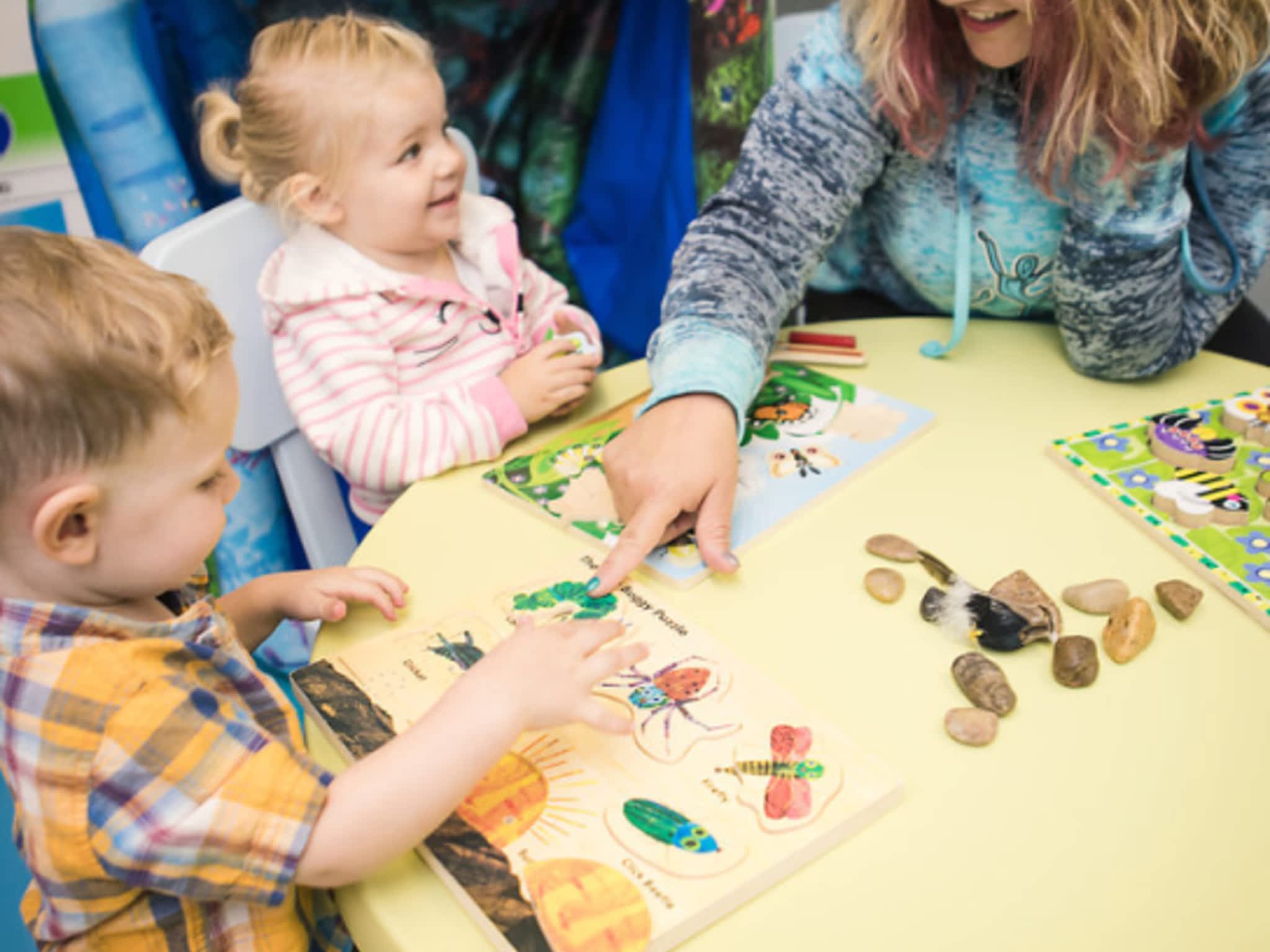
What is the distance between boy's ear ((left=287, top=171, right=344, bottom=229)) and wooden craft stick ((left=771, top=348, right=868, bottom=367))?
1.66ft

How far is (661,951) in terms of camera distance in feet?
1.62

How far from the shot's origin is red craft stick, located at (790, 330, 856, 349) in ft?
3.50

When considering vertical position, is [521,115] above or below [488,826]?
above

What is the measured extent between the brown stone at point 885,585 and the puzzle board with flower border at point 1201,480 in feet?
0.69

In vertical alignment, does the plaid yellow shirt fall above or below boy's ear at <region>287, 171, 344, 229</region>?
below

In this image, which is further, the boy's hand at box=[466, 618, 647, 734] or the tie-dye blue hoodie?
the tie-dye blue hoodie

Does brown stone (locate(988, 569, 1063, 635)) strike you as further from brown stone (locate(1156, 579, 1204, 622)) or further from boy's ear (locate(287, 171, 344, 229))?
boy's ear (locate(287, 171, 344, 229))

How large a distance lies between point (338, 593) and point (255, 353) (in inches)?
18.5

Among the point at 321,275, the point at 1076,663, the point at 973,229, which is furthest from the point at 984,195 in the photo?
A: the point at 321,275

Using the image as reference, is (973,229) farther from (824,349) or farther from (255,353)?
(255,353)

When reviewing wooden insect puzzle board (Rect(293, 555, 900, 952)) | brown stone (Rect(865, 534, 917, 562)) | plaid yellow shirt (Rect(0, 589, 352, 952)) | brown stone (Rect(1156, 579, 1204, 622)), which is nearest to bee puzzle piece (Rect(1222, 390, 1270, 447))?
brown stone (Rect(1156, 579, 1204, 622))

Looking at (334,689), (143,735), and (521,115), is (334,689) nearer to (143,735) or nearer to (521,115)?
(143,735)

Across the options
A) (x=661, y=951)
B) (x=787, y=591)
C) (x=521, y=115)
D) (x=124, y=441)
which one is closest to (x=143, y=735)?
(x=124, y=441)

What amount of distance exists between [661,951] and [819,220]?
78 centimetres
